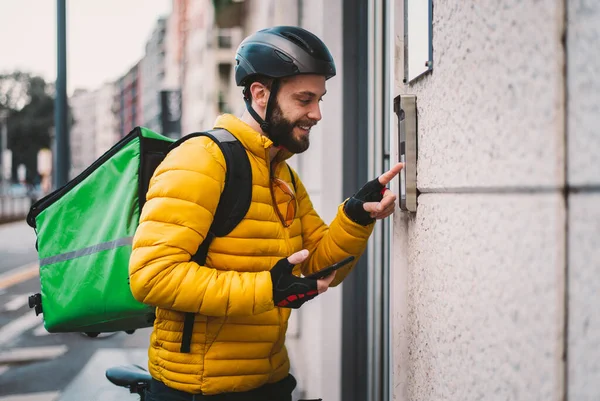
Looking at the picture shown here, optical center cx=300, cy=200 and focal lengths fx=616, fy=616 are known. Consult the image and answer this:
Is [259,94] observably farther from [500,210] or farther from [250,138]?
[500,210]

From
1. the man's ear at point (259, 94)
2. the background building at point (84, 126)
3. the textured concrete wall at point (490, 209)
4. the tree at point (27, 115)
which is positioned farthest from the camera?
the background building at point (84, 126)

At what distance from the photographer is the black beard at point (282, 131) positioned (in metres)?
2.08

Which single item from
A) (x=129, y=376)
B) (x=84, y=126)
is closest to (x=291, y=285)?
(x=129, y=376)

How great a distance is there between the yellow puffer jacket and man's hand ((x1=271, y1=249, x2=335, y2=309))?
0.03 meters

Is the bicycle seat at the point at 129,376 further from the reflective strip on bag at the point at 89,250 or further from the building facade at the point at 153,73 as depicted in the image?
the building facade at the point at 153,73

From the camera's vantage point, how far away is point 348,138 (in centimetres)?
385

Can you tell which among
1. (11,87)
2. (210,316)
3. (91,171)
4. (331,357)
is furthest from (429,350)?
(11,87)

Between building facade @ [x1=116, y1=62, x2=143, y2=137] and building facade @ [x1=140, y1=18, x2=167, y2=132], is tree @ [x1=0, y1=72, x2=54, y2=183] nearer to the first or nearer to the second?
building facade @ [x1=140, y1=18, x2=167, y2=132]

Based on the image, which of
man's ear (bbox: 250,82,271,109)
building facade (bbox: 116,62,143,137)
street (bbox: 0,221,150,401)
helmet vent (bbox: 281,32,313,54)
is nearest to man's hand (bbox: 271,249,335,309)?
man's ear (bbox: 250,82,271,109)

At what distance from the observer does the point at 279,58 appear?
206 centimetres

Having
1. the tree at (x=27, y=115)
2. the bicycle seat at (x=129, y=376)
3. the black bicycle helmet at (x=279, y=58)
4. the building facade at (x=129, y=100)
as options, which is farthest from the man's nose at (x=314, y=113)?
the building facade at (x=129, y=100)

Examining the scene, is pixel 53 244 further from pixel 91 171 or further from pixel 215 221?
pixel 215 221

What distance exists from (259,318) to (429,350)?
0.55 meters

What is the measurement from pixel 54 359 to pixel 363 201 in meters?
5.01
